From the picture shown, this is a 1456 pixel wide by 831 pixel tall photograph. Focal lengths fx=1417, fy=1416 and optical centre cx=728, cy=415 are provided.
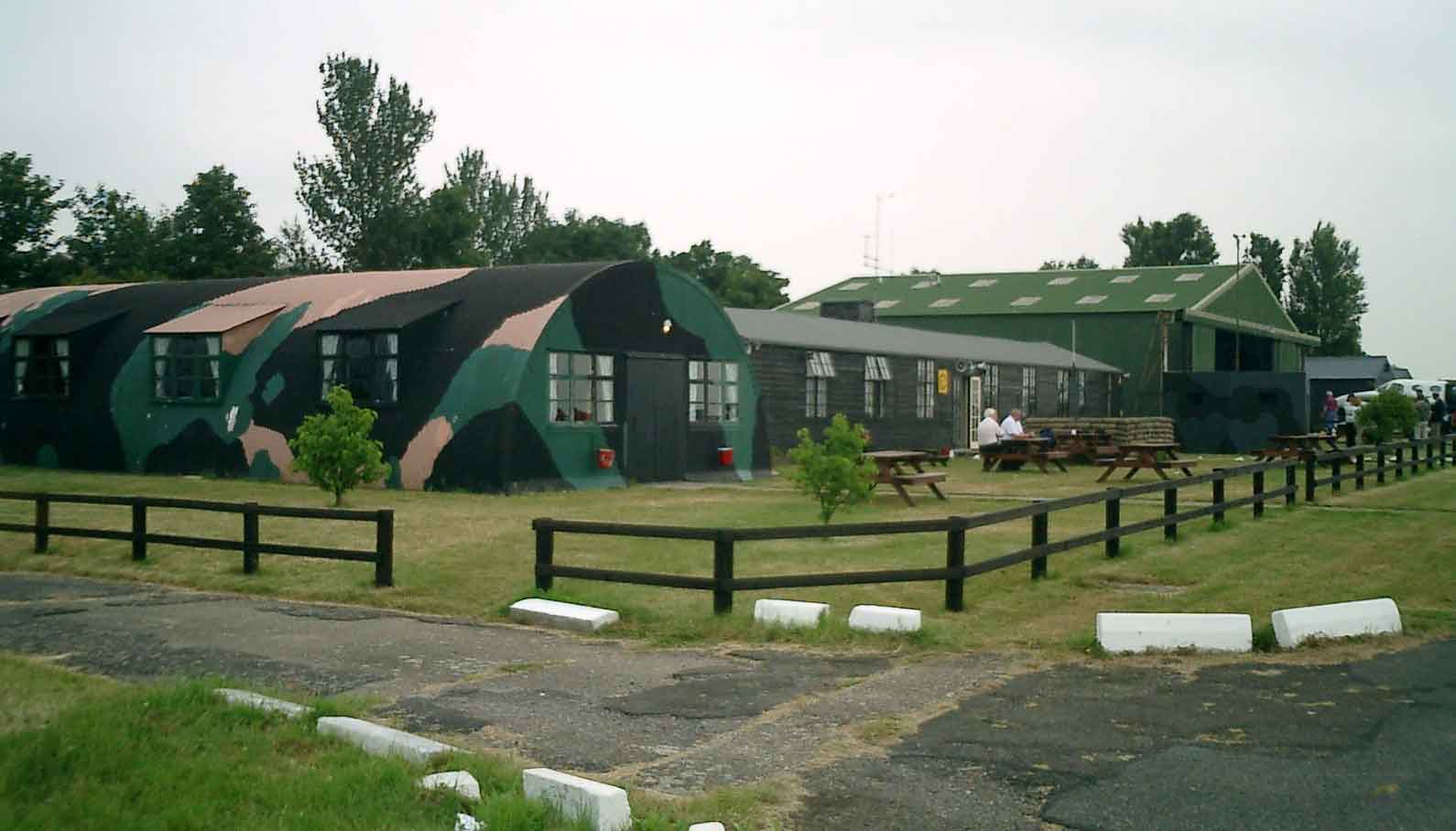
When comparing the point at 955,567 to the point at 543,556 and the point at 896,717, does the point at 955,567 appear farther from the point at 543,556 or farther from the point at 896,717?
the point at 896,717

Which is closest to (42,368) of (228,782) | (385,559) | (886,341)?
(385,559)

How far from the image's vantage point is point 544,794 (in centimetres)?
600

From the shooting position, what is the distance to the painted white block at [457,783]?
6.19m

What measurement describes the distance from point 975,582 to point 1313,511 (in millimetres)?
8909

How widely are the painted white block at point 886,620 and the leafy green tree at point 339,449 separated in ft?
34.2

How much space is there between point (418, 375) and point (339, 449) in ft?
16.2

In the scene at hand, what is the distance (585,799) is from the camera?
5.81 metres

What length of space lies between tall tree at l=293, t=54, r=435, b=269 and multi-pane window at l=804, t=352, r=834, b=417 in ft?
110

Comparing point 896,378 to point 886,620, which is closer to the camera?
point 886,620

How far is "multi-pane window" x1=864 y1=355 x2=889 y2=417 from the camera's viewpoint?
3684 cm

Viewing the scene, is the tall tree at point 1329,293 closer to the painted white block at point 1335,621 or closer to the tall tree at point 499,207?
the tall tree at point 499,207

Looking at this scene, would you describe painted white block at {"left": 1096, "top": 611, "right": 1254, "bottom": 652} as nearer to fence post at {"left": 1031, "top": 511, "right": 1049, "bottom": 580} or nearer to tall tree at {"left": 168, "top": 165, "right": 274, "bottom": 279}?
fence post at {"left": 1031, "top": 511, "right": 1049, "bottom": 580}

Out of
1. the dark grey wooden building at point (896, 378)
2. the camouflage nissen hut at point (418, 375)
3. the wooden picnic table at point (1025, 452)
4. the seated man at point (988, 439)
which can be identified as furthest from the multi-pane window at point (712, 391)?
the wooden picnic table at point (1025, 452)

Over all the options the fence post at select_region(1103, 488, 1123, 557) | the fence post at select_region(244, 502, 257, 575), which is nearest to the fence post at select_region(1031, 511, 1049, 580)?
the fence post at select_region(1103, 488, 1123, 557)
